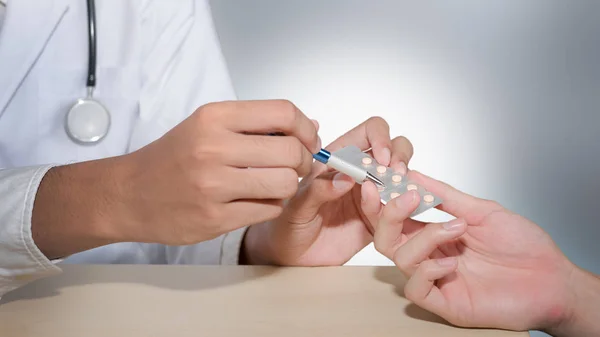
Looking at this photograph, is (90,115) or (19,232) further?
(90,115)

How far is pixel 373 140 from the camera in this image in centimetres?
77

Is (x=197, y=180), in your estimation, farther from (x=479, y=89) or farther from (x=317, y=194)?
(x=479, y=89)

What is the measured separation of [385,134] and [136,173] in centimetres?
27

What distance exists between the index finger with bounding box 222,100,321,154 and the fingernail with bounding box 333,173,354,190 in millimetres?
122

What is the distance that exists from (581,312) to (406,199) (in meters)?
0.22

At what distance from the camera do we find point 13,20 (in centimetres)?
90

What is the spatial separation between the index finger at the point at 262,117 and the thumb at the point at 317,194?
0.12 metres

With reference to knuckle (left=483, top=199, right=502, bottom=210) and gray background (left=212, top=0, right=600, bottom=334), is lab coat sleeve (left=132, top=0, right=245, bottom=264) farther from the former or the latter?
gray background (left=212, top=0, right=600, bottom=334)

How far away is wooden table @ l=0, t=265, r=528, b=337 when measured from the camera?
64 centimetres

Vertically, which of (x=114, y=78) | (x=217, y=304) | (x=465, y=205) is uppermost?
(x=114, y=78)

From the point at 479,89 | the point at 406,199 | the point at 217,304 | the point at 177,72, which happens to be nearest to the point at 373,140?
the point at 406,199

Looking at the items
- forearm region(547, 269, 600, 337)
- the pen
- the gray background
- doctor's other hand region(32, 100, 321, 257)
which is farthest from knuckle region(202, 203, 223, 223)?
the gray background

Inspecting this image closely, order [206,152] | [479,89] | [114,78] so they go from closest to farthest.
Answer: [206,152]
[114,78]
[479,89]

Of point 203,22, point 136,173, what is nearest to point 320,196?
point 136,173
